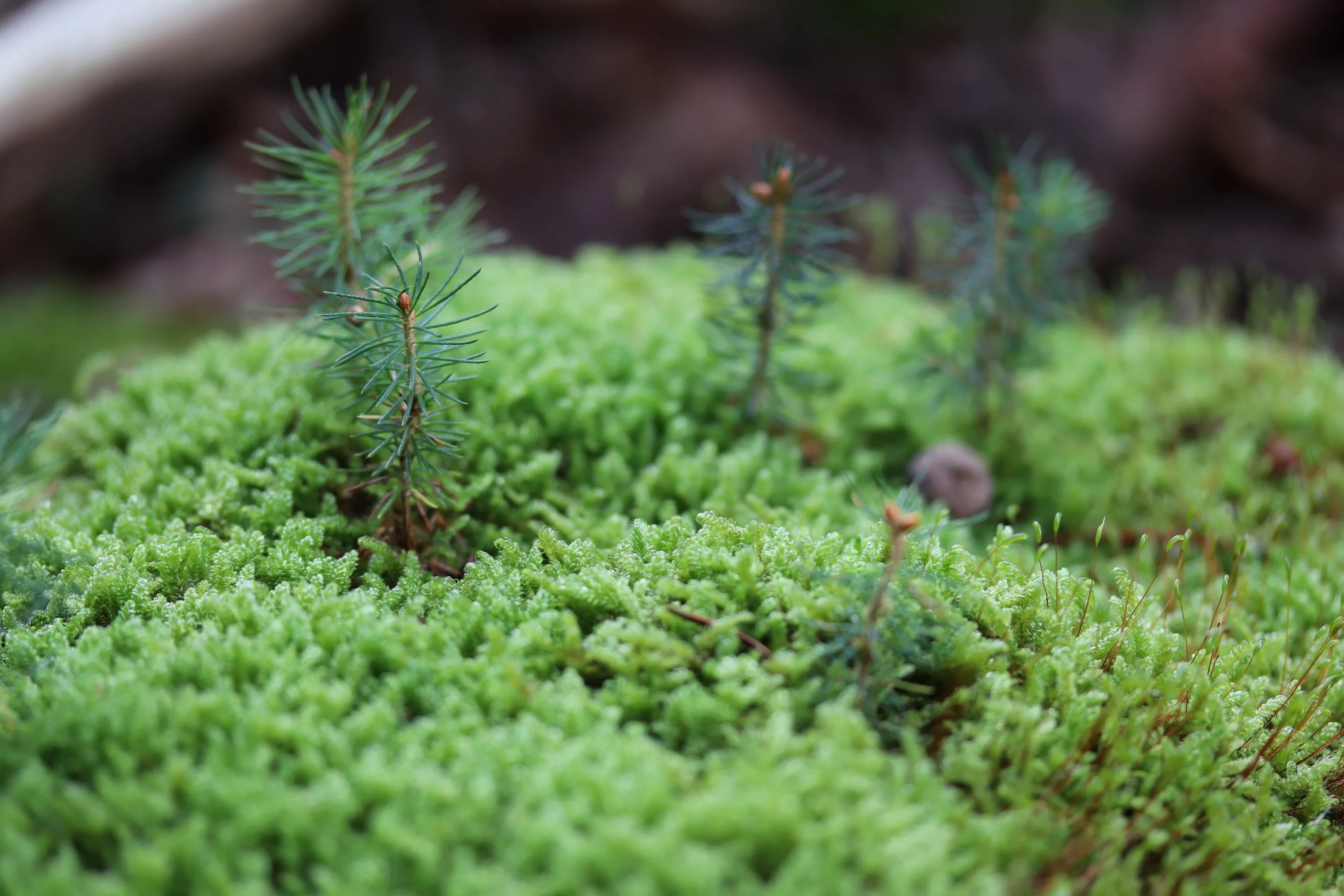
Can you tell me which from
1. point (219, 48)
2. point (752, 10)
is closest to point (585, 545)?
point (219, 48)

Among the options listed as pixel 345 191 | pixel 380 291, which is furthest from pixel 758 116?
pixel 380 291

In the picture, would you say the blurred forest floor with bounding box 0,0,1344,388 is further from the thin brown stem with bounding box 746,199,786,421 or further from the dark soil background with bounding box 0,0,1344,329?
the thin brown stem with bounding box 746,199,786,421

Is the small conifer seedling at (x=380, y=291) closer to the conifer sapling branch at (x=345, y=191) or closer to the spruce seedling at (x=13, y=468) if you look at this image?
the conifer sapling branch at (x=345, y=191)

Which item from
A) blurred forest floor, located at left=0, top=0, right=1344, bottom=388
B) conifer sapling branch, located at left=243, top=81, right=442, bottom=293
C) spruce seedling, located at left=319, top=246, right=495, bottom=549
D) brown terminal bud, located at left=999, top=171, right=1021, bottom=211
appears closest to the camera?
spruce seedling, located at left=319, top=246, right=495, bottom=549

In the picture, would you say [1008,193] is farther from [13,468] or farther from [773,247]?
[13,468]

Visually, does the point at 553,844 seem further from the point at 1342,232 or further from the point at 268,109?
the point at 1342,232

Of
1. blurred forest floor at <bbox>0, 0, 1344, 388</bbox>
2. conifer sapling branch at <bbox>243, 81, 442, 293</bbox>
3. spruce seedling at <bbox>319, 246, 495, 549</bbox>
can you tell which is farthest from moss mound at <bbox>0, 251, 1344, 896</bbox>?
blurred forest floor at <bbox>0, 0, 1344, 388</bbox>

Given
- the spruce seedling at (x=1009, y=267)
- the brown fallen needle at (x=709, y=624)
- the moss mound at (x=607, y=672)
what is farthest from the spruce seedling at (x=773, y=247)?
the brown fallen needle at (x=709, y=624)
